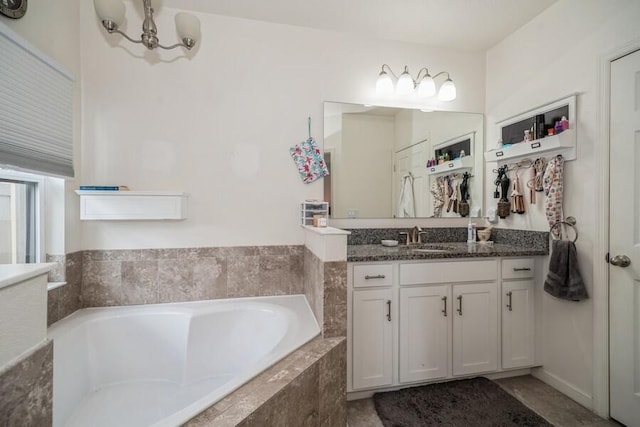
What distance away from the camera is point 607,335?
154cm

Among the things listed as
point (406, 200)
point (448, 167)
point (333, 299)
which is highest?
point (448, 167)

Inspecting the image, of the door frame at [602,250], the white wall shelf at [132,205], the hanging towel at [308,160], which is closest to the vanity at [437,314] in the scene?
the door frame at [602,250]

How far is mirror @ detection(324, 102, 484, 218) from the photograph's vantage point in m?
2.12

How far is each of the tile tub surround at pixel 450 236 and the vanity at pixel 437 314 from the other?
0.07m

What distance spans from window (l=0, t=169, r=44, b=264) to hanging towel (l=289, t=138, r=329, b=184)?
149 centimetres

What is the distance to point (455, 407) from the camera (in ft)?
5.19

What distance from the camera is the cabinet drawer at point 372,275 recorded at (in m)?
1.66

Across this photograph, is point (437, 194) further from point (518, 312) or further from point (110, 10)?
point (110, 10)

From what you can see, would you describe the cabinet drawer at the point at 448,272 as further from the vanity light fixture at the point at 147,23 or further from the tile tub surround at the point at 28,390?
the vanity light fixture at the point at 147,23

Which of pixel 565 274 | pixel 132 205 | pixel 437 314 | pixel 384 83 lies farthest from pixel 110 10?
pixel 565 274

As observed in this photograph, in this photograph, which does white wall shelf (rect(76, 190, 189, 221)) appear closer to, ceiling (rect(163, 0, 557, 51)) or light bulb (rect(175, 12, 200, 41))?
light bulb (rect(175, 12, 200, 41))

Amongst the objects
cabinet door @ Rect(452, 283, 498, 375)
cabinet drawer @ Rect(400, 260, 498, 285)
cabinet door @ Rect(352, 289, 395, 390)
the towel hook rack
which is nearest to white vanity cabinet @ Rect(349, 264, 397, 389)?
cabinet door @ Rect(352, 289, 395, 390)

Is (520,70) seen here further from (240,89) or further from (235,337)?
(235,337)

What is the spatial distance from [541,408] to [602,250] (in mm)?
978
